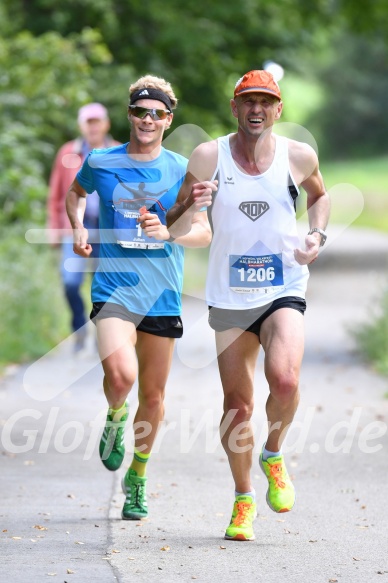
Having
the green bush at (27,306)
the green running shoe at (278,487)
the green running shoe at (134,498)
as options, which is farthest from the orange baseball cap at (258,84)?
the green bush at (27,306)

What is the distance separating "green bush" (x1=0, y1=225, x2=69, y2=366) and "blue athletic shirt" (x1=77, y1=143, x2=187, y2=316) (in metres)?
6.09

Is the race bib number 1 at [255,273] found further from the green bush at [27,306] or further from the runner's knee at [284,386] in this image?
the green bush at [27,306]

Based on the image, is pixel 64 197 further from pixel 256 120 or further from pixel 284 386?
pixel 284 386

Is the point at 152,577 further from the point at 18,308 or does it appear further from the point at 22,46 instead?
the point at 22,46

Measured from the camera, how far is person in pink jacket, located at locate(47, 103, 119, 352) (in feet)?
38.1

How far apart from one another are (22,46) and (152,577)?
1417 centimetres

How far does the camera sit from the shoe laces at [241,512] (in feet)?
21.1

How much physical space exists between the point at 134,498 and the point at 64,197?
5.89 meters

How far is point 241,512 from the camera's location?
6438 millimetres

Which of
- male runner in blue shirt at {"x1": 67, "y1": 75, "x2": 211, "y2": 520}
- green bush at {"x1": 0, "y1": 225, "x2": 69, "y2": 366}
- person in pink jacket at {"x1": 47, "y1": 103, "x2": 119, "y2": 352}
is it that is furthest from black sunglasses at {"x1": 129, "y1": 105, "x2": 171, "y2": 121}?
green bush at {"x1": 0, "y1": 225, "x2": 69, "y2": 366}

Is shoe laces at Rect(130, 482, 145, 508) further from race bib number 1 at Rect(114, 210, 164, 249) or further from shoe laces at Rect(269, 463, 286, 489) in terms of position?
race bib number 1 at Rect(114, 210, 164, 249)

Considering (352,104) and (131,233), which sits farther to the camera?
(352,104)

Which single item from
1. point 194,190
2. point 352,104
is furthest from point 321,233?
point 352,104

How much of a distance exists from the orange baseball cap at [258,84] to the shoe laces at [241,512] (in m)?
1.93
